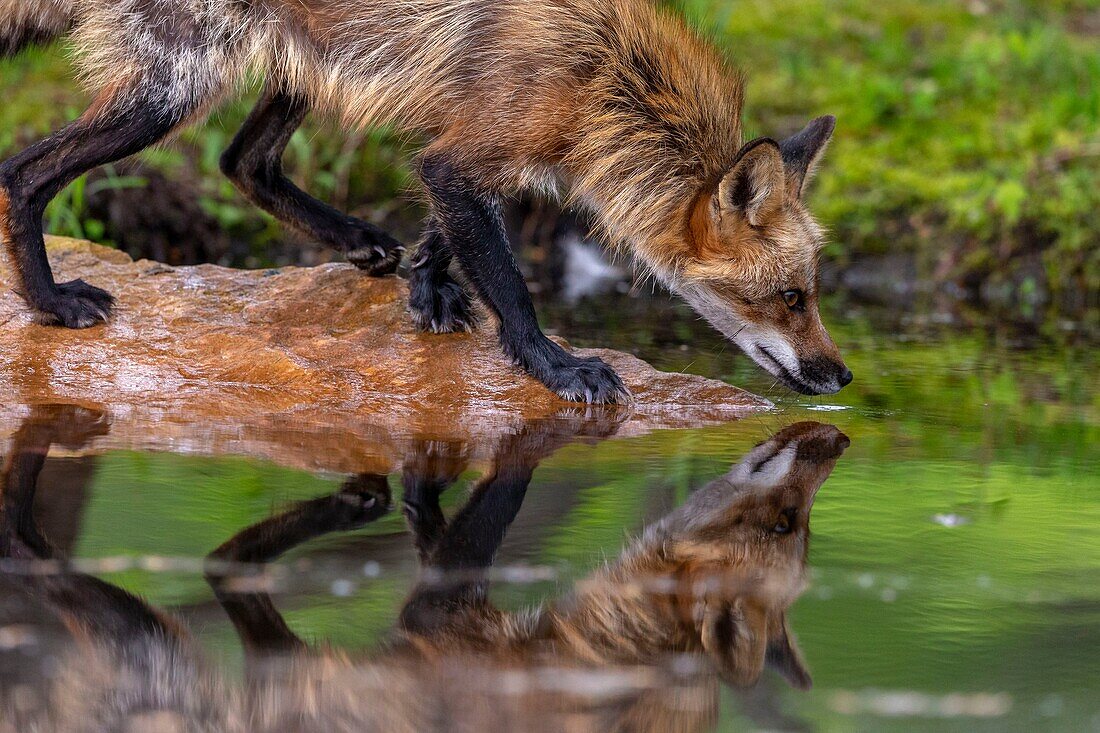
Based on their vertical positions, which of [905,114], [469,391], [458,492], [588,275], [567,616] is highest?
[567,616]

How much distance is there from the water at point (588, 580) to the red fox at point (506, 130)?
80 cm

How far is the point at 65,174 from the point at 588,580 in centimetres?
345

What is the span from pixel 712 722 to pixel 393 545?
49.5 inches

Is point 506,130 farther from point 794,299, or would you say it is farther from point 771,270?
point 794,299

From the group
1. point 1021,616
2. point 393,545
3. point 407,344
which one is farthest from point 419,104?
point 1021,616

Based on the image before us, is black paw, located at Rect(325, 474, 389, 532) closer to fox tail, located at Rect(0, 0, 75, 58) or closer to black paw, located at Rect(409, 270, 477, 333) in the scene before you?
black paw, located at Rect(409, 270, 477, 333)

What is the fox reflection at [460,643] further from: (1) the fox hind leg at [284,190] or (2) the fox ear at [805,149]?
(1) the fox hind leg at [284,190]

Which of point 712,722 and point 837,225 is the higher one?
point 712,722

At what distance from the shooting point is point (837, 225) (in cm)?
1045

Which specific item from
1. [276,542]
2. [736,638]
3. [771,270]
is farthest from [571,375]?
[736,638]

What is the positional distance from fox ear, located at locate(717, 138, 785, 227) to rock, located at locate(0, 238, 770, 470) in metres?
0.79

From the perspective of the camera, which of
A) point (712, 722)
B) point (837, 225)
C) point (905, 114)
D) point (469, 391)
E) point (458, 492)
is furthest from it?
point (905, 114)

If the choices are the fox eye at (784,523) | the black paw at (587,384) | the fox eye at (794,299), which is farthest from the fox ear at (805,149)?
the fox eye at (784,523)

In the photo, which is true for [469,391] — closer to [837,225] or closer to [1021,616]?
[1021,616]
